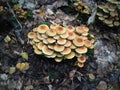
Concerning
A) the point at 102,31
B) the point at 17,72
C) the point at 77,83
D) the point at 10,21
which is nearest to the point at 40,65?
the point at 17,72

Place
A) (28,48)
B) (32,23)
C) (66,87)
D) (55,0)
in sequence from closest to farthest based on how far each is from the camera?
(66,87) → (28,48) → (32,23) → (55,0)

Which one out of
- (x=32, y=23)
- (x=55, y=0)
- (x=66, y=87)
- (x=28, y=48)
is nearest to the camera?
(x=66, y=87)

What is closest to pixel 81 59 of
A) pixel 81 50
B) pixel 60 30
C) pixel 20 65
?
pixel 81 50

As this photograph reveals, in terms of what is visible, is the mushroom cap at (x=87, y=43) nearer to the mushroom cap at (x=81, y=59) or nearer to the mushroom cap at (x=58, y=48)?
the mushroom cap at (x=81, y=59)

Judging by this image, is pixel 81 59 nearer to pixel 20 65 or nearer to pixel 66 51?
pixel 66 51

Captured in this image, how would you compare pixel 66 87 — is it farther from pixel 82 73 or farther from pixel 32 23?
pixel 32 23
